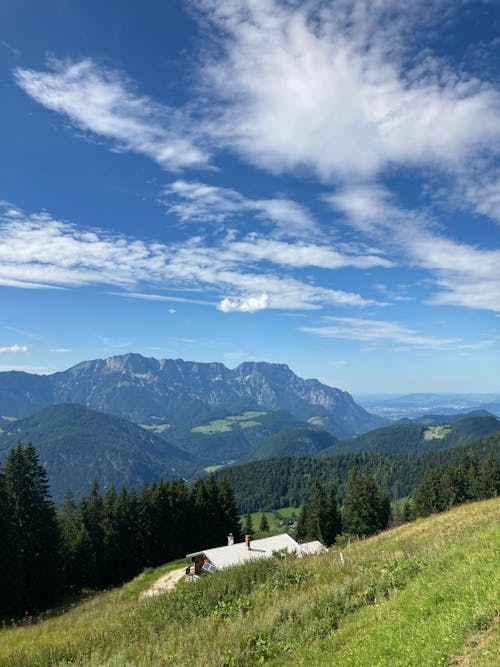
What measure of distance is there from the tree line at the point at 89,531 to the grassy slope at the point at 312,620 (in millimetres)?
21487

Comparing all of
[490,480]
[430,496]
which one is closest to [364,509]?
[430,496]

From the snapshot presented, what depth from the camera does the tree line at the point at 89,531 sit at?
33.0 meters

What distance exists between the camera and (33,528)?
117 ft

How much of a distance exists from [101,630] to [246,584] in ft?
16.2

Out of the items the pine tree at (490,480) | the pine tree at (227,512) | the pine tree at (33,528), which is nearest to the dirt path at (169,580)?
the pine tree at (33,528)

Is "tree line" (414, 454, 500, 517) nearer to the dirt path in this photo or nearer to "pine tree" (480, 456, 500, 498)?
"pine tree" (480, 456, 500, 498)

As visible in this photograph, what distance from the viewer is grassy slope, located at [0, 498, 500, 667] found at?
7723 mm

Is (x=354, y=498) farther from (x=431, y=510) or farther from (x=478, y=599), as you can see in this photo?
(x=478, y=599)

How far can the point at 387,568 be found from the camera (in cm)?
1349

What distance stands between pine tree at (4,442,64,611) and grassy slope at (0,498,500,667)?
22080 mm

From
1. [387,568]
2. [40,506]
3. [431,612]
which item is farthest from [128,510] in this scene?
[431,612]

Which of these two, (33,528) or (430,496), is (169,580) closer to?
(33,528)

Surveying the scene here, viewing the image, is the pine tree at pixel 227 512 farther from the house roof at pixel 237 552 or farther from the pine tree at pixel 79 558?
the pine tree at pixel 79 558

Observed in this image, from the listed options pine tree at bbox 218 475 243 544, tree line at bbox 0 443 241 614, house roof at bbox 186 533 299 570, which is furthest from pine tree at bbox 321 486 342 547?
house roof at bbox 186 533 299 570
